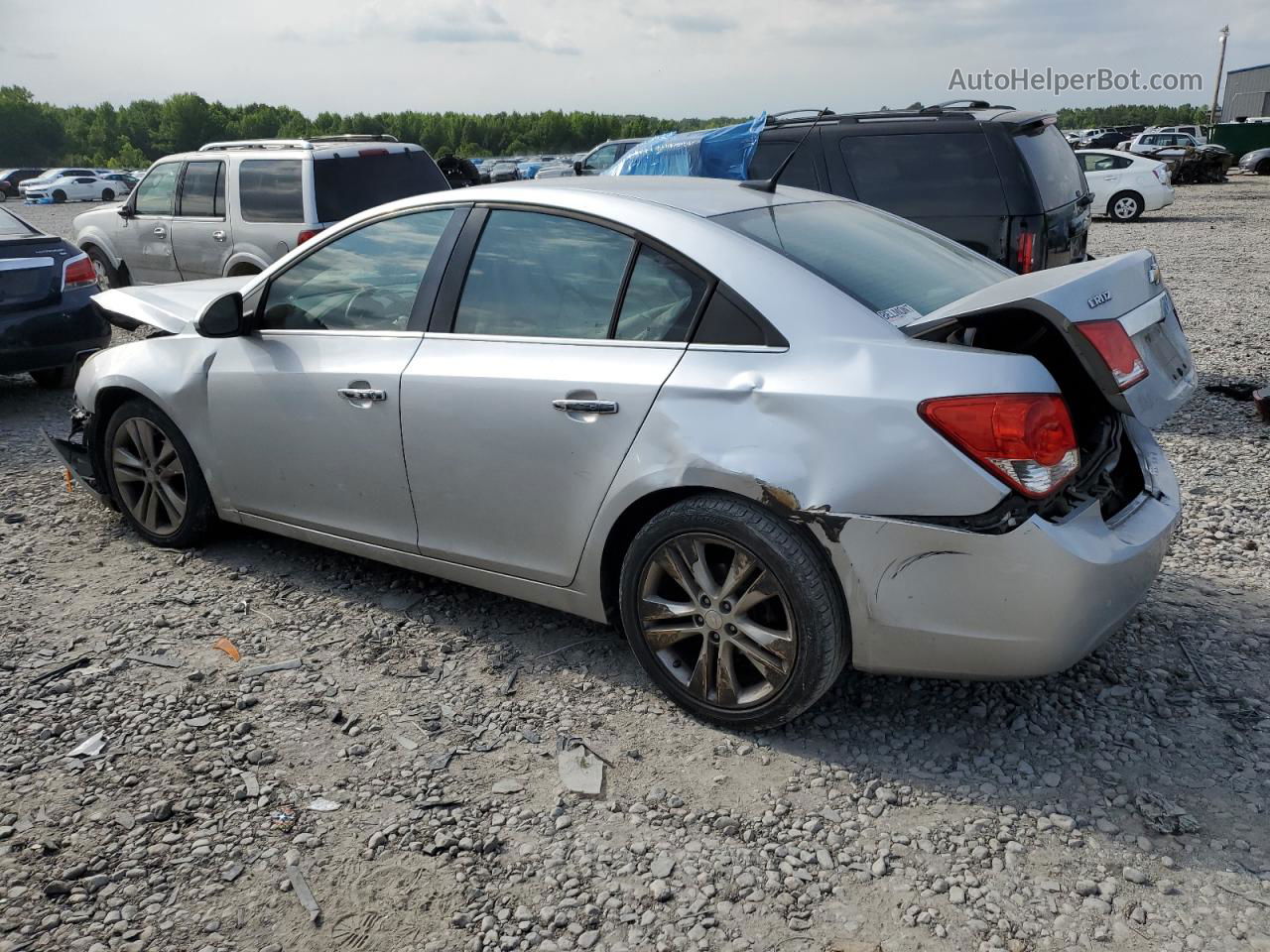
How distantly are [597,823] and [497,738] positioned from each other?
544 mm

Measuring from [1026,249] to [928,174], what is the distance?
93 centimetres

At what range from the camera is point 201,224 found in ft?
32.2

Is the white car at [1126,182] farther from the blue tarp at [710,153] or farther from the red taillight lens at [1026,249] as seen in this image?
the red taillight lens at [1026,249]

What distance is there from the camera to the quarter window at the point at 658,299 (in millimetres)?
3178

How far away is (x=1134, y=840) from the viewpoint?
106 inches

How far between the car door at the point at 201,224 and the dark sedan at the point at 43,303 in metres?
1.70

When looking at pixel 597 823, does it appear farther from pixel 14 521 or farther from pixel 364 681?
pixel 14 521

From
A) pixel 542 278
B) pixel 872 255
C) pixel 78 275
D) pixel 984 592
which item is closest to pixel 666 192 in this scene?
pixel 542 278

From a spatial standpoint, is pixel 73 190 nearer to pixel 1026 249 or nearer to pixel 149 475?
pixel 149 475

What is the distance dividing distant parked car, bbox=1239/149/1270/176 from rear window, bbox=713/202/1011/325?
39902 mm

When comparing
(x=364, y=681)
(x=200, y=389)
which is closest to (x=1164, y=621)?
(x=364, y=681)

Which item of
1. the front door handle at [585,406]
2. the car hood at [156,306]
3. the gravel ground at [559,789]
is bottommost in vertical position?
the gravel ground at [559,789]

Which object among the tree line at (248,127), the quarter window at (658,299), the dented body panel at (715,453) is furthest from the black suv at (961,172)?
the tree line at (248,127)

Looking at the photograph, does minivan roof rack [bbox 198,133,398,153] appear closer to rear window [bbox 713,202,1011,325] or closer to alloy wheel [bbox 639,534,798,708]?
rear window [bbox 713,202,1011,325]
